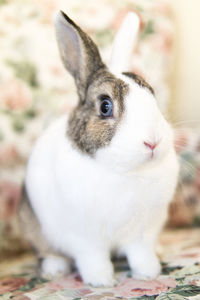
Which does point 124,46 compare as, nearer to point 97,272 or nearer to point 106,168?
point 106,168

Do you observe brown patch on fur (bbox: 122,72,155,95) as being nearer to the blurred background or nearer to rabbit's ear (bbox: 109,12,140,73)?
rabbit's ear (bbox: 109,12,140,73)

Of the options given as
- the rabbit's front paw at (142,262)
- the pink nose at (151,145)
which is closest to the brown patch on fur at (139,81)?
the pink nose at (151,145)

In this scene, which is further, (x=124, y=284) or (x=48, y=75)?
(x=48, y=75)

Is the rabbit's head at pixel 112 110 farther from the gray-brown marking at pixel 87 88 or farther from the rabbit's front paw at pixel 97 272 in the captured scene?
the rabbit's front paw at pixel 97 272

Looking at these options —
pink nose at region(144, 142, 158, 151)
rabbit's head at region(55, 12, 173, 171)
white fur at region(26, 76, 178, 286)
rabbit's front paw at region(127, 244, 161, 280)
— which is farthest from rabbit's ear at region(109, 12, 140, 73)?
rabbit's front paw at region(127, 244, 161, 280)

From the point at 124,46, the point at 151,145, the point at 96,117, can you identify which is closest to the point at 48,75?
the point at 124,46

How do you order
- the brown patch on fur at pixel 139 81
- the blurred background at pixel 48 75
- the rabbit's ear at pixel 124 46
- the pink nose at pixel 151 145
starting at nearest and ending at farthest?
the pink nose at pixel 151 145
the brown patch on fur at pixel 139 81
the rabbit's ear at pixel 124 46
the blurred background at pixel 48 75
